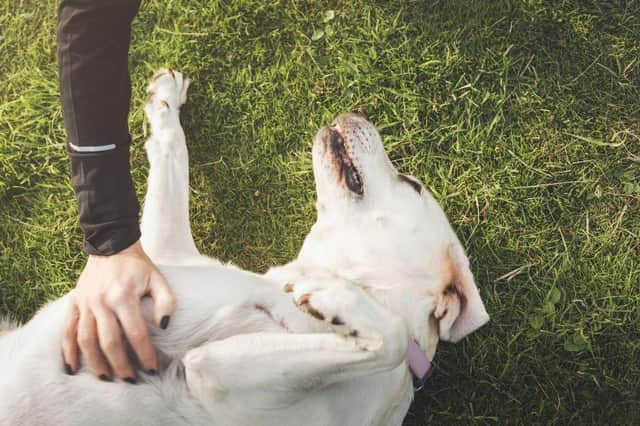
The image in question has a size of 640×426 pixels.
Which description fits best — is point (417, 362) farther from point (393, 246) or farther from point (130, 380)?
point (130, 380)

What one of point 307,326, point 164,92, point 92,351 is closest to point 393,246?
point 307,326

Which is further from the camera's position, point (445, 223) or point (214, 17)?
point (214, 17)

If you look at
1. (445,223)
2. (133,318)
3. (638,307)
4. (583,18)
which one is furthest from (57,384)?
(583,18)

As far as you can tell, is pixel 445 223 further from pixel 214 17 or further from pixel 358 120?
pixel 214 17

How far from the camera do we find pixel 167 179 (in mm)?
3016

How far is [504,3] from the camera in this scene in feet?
11.0

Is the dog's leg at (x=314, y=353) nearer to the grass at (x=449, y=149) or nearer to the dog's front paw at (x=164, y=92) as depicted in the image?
the grass at (x=449, y=149)

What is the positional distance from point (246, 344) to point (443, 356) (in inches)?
65.7

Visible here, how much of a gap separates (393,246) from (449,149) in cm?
119

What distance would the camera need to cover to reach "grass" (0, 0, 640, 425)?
3.29 meters

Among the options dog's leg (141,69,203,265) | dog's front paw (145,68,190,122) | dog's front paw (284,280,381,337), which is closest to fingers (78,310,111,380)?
dog's leg (141,69,203,265)

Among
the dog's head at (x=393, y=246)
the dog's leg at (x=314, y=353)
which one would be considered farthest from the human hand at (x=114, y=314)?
the dog's head at (x=393, y=246)

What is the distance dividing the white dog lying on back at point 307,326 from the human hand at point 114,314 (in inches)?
2.3

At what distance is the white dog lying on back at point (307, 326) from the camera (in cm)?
199
